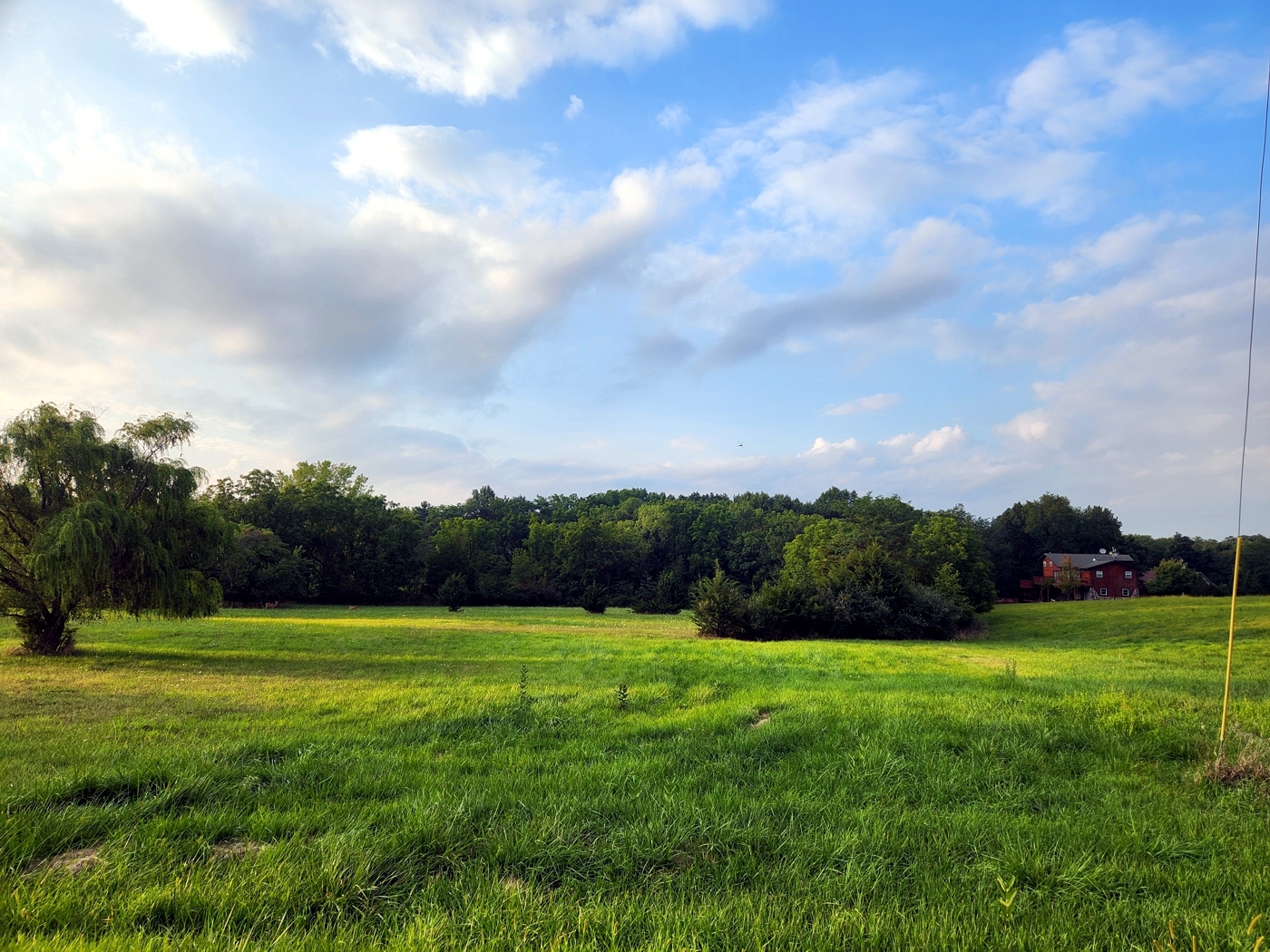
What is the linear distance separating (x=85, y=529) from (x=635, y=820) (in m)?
17.6

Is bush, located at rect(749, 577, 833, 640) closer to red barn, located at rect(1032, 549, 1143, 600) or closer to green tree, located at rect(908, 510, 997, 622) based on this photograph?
green tree, located at rect(908, 510, 997, 622)

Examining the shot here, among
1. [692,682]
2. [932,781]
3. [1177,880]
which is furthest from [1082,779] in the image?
[692,682]

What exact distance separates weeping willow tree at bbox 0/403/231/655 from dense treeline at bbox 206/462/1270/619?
2482 cm

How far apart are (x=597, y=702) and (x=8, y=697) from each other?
33.6 ft

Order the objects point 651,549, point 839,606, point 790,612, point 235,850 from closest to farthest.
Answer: point 235,850 < point 790,612 < point 839,606 < point 651,549

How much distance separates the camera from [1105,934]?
3477 millimetres

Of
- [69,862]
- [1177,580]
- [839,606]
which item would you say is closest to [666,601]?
[839,606]

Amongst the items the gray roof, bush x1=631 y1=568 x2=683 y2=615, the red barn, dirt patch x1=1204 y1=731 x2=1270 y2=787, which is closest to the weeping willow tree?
dirt patch x1=1204 y1=731 x2=1270 y2=787

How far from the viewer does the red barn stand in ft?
256

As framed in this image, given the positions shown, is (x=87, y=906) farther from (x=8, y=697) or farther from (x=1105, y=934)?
(x=8, y=697)

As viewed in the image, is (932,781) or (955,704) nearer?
(932,781)

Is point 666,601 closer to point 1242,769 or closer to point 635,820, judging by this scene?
point 1242,769

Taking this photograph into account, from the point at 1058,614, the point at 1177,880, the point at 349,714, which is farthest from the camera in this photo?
the point at 1058,614

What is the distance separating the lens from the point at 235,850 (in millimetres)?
4422
